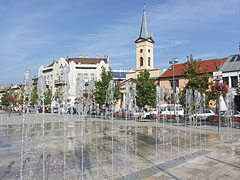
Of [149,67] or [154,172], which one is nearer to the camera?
[154,172]

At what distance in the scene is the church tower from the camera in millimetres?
53438

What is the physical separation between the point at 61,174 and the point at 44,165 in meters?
1.17

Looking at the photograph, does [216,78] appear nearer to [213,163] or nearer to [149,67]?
[213,163]

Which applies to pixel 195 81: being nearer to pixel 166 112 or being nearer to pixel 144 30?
pixel 166 112

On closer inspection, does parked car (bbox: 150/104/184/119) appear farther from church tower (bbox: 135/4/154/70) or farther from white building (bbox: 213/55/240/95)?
church tower (bbox: 135/4/154/70)

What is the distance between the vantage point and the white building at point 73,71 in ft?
210

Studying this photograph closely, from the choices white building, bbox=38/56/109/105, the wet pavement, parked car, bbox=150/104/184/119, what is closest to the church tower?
white building, bbox=38/56/109/105

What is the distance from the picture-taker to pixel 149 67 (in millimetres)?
53750

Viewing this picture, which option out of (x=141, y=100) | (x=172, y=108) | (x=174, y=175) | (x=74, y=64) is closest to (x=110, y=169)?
(x=174, y=175)

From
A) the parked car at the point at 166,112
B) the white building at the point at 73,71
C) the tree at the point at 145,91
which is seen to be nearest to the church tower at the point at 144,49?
the white building at the point at 73,71

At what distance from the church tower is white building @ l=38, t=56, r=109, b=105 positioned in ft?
41.0

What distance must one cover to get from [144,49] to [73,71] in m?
23.0

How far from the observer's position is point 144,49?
176 ft

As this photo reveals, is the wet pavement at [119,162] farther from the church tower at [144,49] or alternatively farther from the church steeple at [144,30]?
the church steeple at [144,30]
